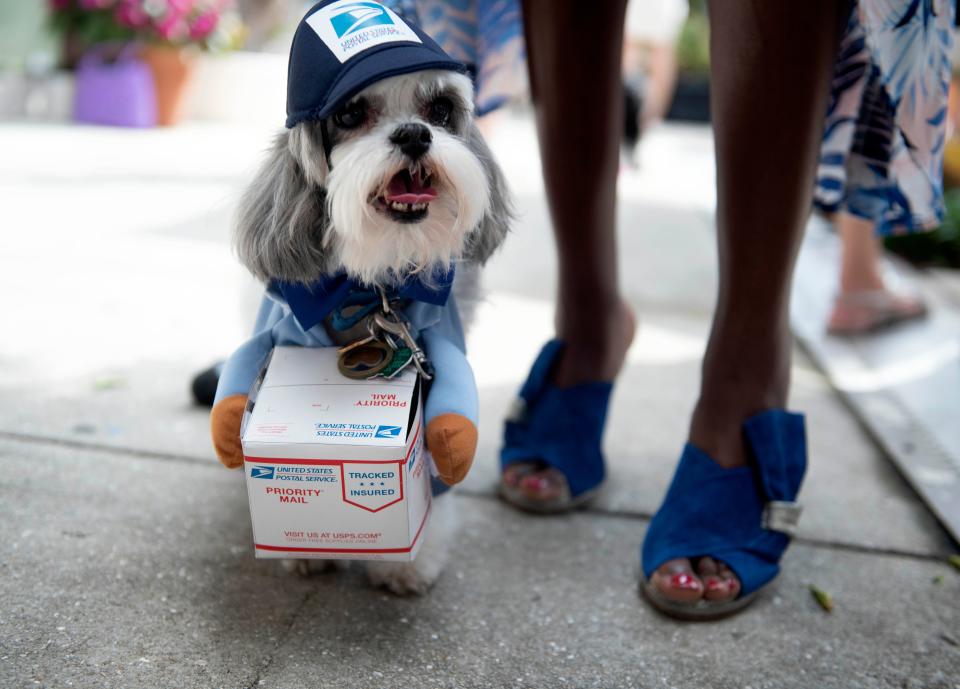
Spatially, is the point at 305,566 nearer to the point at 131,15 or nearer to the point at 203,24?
the point at 131,15

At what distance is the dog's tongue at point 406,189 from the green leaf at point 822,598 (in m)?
1.01

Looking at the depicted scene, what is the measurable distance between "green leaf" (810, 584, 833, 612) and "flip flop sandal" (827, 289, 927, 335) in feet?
5.35

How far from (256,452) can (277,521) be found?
0.13m

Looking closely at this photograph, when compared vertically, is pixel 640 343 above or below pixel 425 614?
below

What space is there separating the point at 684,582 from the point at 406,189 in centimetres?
83

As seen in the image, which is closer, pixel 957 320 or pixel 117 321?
pixel 117 321

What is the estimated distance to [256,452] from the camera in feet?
3.98

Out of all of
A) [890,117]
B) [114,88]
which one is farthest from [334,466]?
[114,88]

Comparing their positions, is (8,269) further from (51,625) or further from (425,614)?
(425,614)

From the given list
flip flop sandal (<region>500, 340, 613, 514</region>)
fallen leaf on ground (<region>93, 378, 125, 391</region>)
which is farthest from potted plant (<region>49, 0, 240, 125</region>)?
flip flop sandal (<region>500, 340, 613, 514</region>)

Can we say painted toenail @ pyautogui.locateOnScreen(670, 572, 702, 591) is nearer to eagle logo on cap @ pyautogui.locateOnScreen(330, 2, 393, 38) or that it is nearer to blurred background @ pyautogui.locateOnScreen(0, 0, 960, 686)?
blurred background @ pyautogui.locateOnScreen(0, 0, 960, 686)

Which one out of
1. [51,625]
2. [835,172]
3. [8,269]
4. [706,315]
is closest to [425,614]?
[51,625]

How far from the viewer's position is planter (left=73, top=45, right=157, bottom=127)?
6777 mm

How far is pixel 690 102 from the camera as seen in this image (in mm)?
11367
